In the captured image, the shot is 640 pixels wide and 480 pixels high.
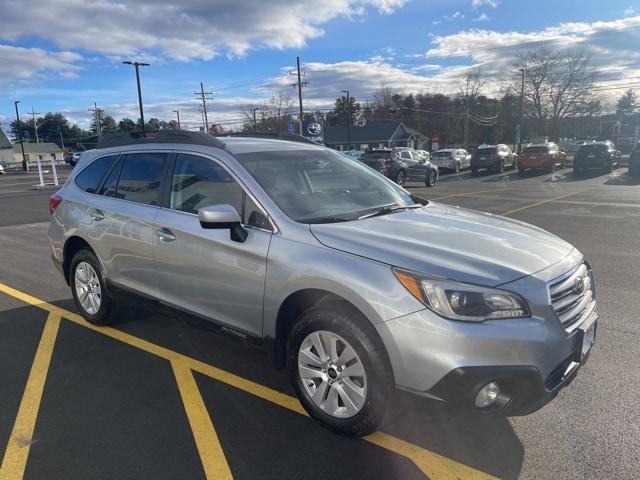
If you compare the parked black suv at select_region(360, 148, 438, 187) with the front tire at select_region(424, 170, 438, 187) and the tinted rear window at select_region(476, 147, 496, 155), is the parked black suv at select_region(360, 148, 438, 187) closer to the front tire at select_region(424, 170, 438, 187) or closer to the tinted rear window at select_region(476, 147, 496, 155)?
the front tire at select_region(424, 170, 438, 187)

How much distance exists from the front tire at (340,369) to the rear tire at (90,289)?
241 cm

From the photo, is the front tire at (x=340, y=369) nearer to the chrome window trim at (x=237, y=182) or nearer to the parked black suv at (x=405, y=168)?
the chrome window trim at (x=237, y=182)

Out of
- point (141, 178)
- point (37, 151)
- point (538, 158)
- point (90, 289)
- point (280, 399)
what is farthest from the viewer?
point (37, 151)

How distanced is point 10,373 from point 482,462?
140 inches

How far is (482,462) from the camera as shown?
2.78 meters

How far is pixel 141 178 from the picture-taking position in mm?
4352

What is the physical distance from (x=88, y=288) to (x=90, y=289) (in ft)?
0.12

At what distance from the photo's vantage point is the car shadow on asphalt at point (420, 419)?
2.67 meters

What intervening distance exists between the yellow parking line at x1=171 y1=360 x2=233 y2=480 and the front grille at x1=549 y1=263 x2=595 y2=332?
200 cm

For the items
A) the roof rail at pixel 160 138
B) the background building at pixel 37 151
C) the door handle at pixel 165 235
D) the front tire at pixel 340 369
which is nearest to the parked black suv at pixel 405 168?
the roof rail at pixel 160 138

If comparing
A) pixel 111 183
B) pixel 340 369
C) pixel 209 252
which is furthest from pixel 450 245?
pixel 111 183

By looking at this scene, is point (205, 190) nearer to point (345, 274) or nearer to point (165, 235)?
point (165, 235)

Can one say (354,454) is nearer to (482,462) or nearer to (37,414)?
(482,462)

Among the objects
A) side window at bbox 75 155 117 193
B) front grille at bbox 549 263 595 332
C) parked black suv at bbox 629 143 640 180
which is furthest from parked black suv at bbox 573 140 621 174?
side window at bbox 75 155 117 193
